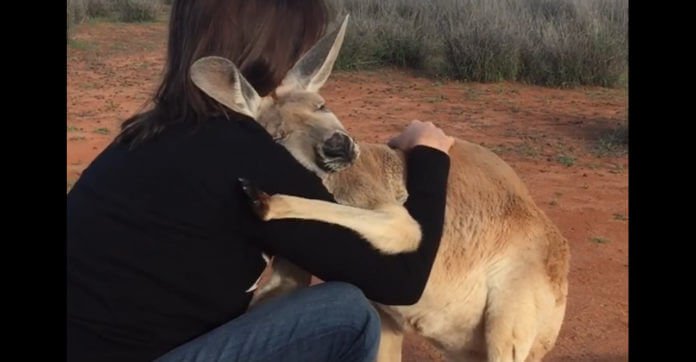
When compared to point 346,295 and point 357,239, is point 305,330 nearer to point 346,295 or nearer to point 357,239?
point 346,295

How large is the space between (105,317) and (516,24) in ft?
41.0

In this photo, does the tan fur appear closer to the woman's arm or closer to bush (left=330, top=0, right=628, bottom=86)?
the woman's arm

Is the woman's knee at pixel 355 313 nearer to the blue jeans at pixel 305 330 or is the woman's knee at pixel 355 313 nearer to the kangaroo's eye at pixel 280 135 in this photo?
the blue jeans at pixel 305 330

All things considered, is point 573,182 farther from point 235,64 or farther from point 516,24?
point 516,24

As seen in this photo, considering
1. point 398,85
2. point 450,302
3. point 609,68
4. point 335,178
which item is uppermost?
point 335,178

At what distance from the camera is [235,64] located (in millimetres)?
→ 2225

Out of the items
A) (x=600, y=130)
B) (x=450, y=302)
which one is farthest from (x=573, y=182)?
(x=450, y=302)

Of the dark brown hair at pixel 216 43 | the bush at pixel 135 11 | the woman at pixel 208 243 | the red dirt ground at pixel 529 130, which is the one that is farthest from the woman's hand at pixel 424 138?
the bush at pixel 135 11

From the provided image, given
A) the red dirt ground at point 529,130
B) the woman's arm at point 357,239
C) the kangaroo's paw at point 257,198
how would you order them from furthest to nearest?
the red dirt ground at point 529,130 → the woman's arm at point 357,239 → the kangaroo's paw at point 257,198

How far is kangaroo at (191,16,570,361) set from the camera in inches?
95.4

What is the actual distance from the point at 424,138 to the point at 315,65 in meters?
0.42

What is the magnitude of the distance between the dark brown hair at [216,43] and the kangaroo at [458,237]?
14cm

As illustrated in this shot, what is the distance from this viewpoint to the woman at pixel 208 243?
1.95 meters

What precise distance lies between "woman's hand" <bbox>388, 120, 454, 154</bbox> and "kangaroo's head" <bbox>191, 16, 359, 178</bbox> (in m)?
0.28
